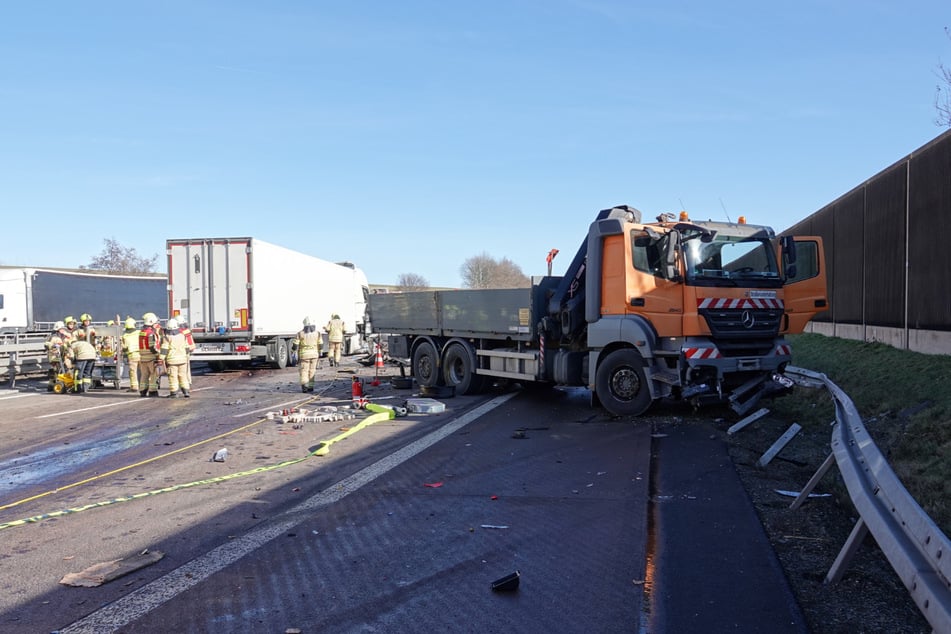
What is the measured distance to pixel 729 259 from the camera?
33.7 ft

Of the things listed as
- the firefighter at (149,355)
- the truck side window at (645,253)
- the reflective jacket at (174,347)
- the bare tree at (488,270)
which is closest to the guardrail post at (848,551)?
the truck side window at (645,253)

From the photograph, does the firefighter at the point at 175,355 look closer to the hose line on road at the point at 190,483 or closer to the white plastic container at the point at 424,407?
the hose line on road at the point at 190,483

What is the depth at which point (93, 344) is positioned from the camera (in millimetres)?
17750

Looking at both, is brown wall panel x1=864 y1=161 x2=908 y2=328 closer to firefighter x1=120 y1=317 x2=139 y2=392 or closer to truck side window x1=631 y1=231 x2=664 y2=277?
truck side window x1=631 y1=231 x2=664 y2=277

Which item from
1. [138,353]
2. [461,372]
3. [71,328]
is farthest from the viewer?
[71,328]

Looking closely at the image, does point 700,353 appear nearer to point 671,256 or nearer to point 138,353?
point 671,256

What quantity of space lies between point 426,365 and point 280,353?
322 inches

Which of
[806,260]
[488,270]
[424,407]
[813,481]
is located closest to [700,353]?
[806,260]

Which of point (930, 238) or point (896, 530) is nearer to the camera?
point (896, 530)

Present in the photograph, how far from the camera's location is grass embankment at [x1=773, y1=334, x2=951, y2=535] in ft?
21.0

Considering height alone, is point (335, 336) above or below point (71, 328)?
below

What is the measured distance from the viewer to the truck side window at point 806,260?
10.9 m

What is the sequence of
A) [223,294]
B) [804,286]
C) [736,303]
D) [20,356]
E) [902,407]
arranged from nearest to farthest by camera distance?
[902,407] → [736,303] → [804,286] → [20,356] → [223,294]

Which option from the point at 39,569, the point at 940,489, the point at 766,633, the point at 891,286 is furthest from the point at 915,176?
the point at 39,569
